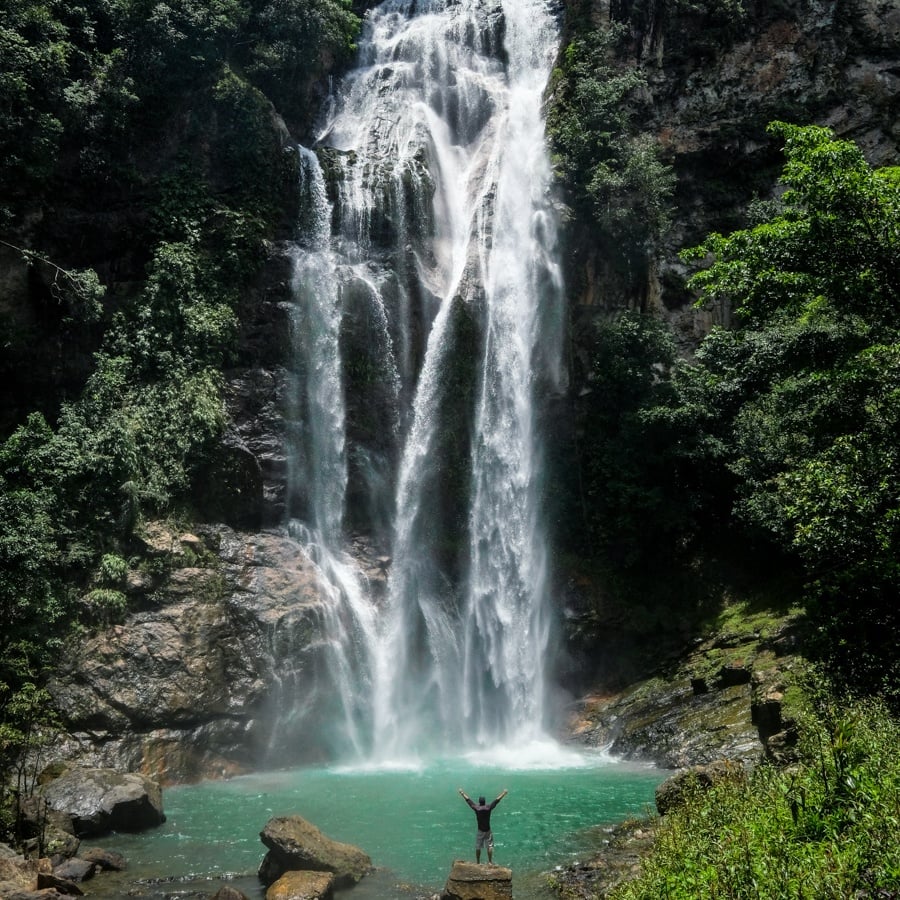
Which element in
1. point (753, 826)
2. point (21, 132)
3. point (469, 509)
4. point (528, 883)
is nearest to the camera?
point (753, 826)

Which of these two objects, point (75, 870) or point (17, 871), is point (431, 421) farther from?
point (17, 871)

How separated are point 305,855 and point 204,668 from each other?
8.20 m

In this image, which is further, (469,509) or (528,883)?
(469,509)

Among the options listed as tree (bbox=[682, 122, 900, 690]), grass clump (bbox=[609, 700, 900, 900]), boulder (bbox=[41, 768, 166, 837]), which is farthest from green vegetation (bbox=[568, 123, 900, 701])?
boulder (bbox=[41, 768, 166, 837])

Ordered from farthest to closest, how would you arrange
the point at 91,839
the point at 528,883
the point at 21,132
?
the point at 21,132 → the point at 91,839 → the point at 528,883

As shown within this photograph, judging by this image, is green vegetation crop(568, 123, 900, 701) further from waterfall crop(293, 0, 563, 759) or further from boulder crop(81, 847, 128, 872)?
boulder crop(81, 847, 128, 872)

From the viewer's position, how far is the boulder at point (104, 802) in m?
12.5

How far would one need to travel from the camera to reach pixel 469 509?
73.8 ft

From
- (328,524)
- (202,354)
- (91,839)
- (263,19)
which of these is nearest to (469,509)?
(328,524)

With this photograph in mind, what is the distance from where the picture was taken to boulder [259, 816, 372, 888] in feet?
33.1

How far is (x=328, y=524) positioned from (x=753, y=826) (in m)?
16.0

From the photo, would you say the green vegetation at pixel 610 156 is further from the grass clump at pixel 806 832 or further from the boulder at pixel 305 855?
the boulder at pixel 305 855

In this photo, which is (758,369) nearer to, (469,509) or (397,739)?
(469,509)

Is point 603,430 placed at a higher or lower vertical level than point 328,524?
higher
